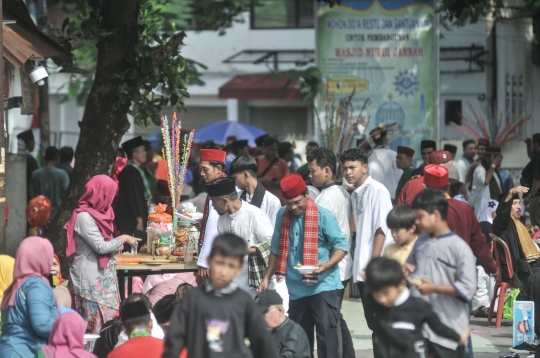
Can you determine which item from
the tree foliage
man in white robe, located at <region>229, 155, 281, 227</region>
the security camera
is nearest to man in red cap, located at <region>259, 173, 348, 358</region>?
man in white robe, located at <region>229, 155, 281, 227</region>

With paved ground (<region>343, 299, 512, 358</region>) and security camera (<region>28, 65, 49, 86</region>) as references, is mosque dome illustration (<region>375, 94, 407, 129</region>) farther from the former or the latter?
security camera (<region>28, 65, 49, 86</region>)

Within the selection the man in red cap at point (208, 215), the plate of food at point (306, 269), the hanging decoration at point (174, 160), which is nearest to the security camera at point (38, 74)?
the hanging decoration at point (174, 160)

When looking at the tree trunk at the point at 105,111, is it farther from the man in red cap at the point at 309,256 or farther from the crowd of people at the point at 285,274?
the man in red cap at the point at 309,256

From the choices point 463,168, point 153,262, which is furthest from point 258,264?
point 463,168

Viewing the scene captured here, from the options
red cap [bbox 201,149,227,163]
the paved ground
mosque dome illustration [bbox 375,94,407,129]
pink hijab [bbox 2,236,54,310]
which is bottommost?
the paved ground

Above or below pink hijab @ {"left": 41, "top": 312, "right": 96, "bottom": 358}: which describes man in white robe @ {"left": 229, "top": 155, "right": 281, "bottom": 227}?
above

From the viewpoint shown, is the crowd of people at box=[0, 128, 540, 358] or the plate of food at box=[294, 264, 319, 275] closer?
the crowd of people at box=[0, 128, 540, 358]

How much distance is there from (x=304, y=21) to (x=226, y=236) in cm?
2486

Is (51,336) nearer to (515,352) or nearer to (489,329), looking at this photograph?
(515,352)

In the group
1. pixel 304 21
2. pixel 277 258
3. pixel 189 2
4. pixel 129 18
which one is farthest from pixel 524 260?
pixel 304 21

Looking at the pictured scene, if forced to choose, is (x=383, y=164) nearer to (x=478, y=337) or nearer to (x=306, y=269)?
(x=478, y=337)

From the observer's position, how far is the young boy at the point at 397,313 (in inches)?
193

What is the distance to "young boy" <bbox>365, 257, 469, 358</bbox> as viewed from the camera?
491cm

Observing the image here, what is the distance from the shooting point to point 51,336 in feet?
17.9
